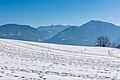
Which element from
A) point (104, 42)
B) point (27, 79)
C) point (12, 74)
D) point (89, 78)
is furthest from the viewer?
point (104, 42)

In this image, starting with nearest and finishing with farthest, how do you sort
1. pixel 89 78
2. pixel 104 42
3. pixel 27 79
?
pixel 27 79
pixel 89 78
pixel 104 42

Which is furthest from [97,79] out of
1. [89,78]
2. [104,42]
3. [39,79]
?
[104,42]

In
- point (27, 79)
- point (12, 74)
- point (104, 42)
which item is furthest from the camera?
point (104, 42)

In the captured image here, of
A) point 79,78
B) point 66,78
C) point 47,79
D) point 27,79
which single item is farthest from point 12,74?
point 79,78

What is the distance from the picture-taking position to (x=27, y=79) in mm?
13523

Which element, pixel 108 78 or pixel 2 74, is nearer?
pixel 2 74

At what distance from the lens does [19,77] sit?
1389 centimetres

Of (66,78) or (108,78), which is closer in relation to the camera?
(66,78)

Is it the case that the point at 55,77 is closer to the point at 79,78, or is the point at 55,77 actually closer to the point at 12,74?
the point at 79,78

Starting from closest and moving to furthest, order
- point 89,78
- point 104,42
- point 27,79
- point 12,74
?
point 27,79
point 12,74
point 89,78
point 104,42

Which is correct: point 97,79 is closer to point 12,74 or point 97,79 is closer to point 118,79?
point 118,79

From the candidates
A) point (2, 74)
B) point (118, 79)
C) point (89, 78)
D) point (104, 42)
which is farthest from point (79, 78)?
point (104, 42)

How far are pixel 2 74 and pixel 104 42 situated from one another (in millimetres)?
89482

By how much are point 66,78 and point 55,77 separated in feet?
2.66
